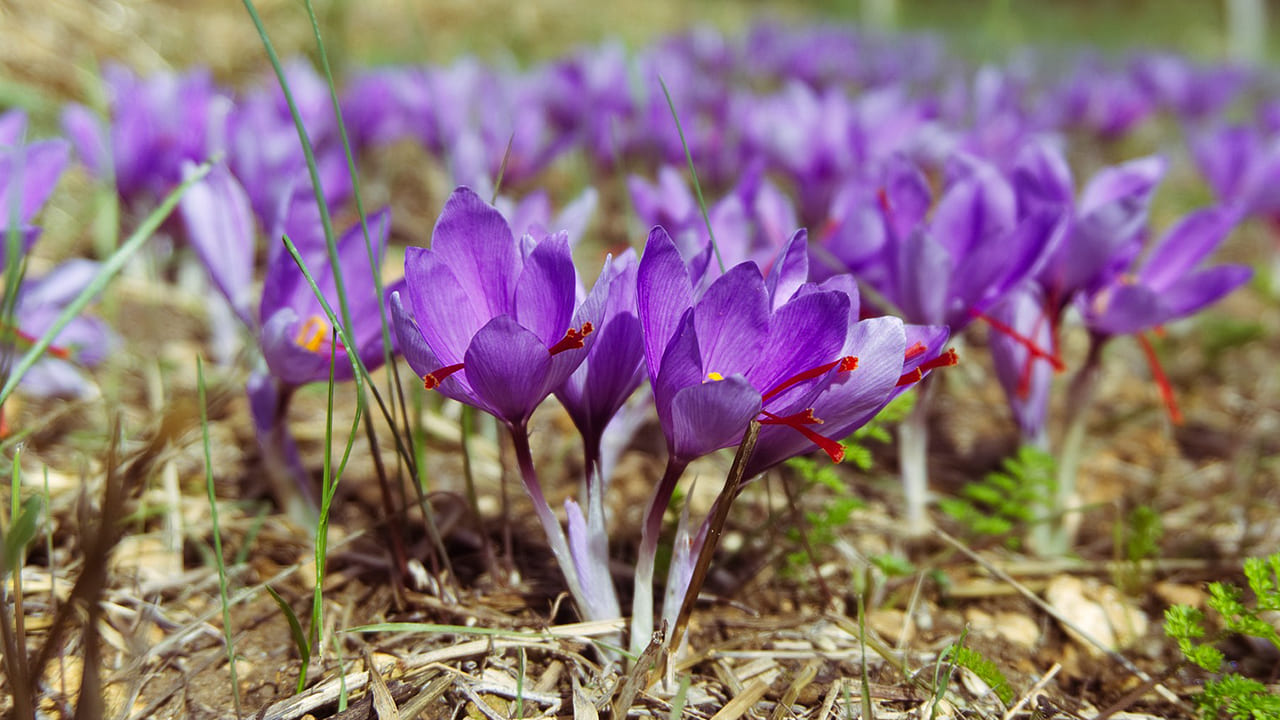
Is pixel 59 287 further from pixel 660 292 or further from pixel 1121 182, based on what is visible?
pixel 1121 182

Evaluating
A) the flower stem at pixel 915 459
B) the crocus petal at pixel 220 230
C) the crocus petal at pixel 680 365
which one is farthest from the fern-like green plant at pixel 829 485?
the crocus petal at pixel 220 230

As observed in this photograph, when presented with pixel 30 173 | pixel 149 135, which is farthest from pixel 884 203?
pixel 149 135

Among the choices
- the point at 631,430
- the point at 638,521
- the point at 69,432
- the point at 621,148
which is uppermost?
the point at 621,148

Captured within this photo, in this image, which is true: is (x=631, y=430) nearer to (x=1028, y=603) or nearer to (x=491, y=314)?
(x=491, y=314)

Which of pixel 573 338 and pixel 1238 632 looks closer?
pixel 573 338

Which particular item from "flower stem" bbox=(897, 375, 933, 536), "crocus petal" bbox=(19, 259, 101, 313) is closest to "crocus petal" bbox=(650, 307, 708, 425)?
"flower stem" bbox=(897, 375, 933, 536)

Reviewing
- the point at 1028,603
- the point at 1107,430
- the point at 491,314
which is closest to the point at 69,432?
the point at 491,314
